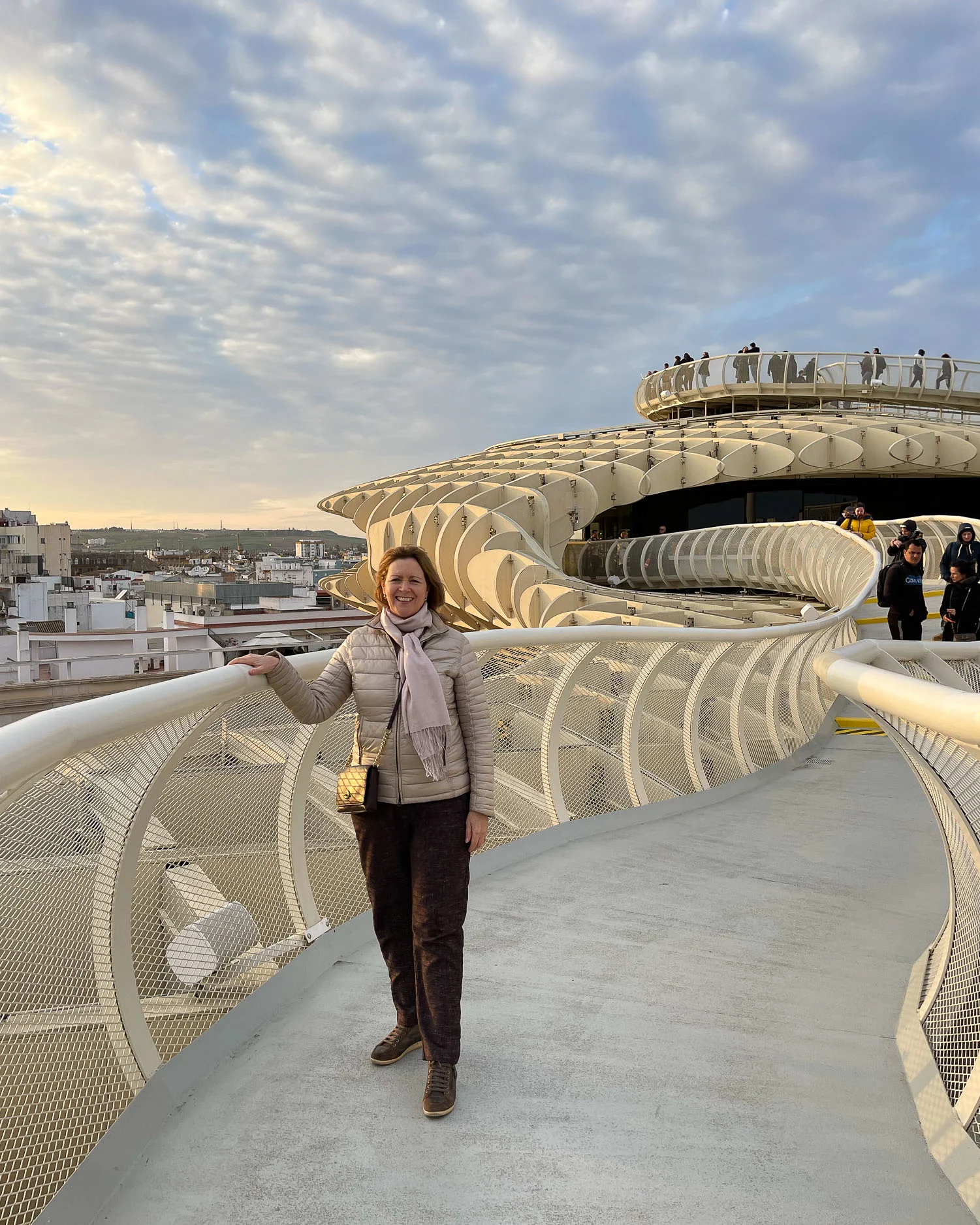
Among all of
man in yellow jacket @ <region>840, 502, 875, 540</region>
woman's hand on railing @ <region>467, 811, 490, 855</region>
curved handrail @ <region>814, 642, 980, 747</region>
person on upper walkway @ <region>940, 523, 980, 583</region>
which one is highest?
man in yellow jacket @ <region>840, 502, 875, 540</region>

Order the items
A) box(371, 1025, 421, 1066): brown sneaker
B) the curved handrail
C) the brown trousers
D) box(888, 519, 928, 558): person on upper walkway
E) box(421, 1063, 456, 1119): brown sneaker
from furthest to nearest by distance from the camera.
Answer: box(888, 519, 928, 558): person on upper walkway, box(371, 1025, 421, 1066): brown sneaker, the brown trousers, box(421, 1063, 456, 1119): brown sneaker, the curved handrail

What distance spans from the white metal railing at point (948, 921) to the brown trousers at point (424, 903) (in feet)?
4.14

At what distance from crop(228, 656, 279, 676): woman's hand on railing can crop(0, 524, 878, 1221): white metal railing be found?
0.03 meters

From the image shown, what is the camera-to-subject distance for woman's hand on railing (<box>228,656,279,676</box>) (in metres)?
2.73

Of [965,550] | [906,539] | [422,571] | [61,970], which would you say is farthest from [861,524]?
[61,970]

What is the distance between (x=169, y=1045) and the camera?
8.98ft

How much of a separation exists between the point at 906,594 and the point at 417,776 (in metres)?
7.69

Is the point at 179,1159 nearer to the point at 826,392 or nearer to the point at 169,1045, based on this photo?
the point at 169,1045

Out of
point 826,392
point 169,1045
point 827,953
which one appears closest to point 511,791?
point 827,953

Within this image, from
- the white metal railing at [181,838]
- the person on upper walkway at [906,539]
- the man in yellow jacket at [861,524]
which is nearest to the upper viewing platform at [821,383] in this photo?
the man in yellow jacket at [861,524]

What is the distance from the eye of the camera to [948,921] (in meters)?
3.04

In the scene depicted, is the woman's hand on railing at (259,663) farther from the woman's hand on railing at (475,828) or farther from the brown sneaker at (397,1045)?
the brown sneaker at (397,1045)

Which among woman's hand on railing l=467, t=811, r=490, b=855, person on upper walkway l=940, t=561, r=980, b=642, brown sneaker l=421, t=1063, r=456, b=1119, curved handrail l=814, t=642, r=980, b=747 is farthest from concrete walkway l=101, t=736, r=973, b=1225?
person on upper walkway l=940, t=561, r=980, b=642

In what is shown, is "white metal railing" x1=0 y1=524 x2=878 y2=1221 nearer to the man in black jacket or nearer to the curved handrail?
the curved handrail
